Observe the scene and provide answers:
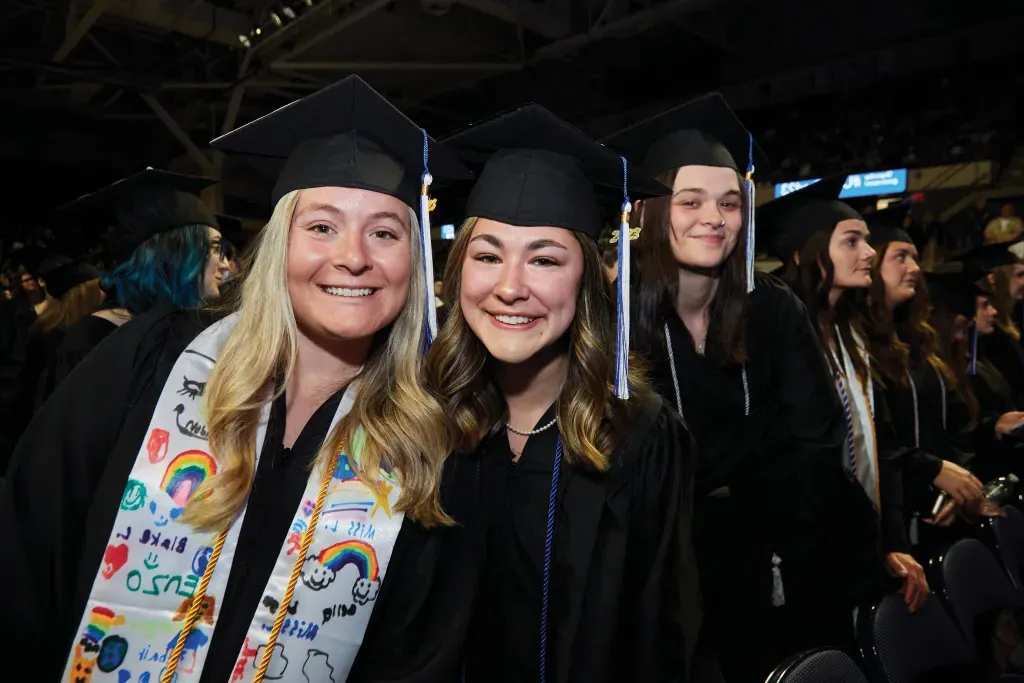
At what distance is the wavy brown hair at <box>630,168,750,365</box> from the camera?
225 cm

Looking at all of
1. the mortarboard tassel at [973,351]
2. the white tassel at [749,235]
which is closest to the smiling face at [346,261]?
the white tassel at [749,235]

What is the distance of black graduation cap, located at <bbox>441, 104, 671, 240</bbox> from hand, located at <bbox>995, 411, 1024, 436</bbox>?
3.21m

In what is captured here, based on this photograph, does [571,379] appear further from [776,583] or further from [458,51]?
[458,51]

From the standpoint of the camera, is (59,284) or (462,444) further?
(59,284)

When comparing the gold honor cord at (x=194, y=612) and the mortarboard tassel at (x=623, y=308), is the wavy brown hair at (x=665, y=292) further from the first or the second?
the gold honor cord at (x=194, y=612)

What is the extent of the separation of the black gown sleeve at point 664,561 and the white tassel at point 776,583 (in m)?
1.24

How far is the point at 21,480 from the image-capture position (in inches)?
53.4

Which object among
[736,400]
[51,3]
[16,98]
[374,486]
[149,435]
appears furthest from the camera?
[16,98]

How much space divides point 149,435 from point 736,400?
176 centimetres

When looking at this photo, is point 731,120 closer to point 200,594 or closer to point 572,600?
point 572,600

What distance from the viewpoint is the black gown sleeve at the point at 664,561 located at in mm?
1518

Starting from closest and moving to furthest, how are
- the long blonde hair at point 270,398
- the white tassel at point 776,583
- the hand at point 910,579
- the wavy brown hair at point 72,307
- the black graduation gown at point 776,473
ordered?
1. the long blonde hair at point 270,398
2. the hand at point 910,579
3. the black graduation gown at point 776,473
4. the white tassel at point 776,583
5. the wavy brown hair at point 72,307

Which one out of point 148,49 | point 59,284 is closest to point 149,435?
point 59,284

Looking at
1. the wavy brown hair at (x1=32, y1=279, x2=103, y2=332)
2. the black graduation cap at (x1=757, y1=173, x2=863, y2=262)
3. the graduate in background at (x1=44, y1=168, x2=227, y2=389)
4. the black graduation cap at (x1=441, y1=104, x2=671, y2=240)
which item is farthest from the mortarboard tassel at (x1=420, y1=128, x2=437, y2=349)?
the wavy brown hair at (x1=32, y1=279, x2=103, y2=332)
